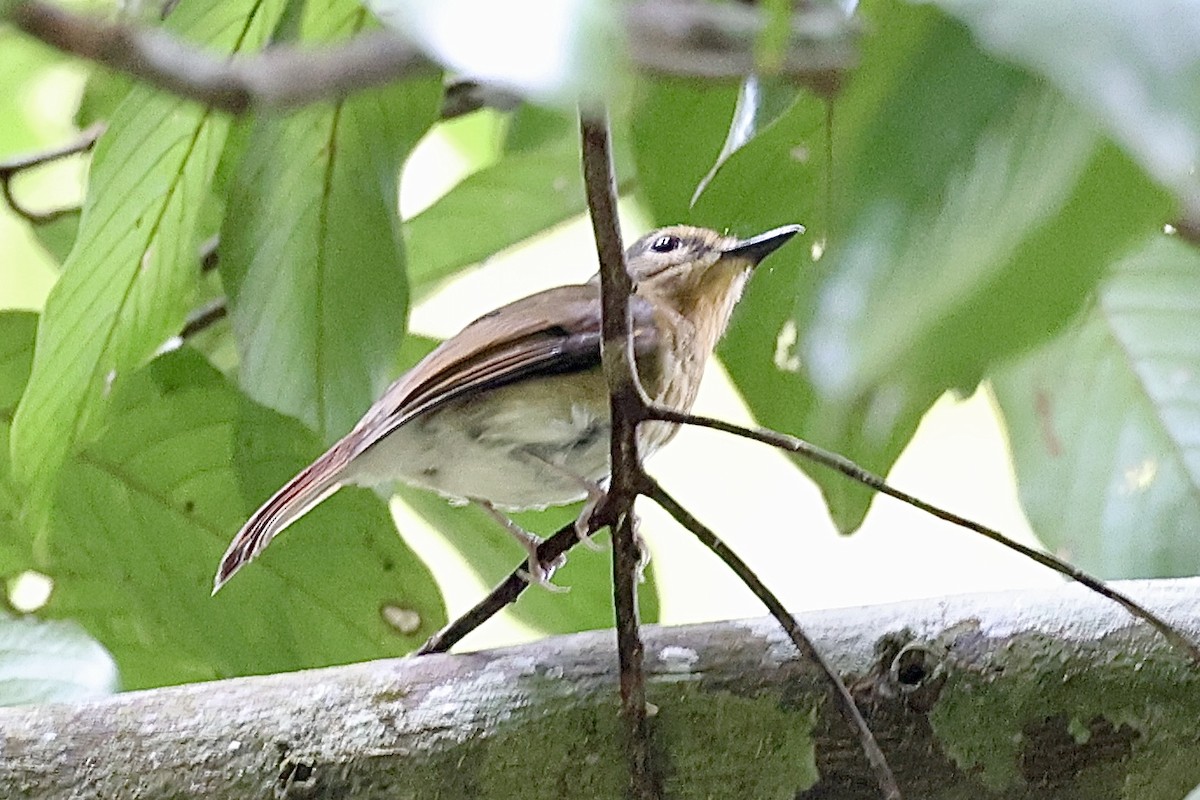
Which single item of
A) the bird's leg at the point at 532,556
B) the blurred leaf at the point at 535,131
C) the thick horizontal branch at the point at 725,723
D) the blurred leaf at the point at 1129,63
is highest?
the blurred leaf at the point at 1129,63

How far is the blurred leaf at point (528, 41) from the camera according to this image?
11.5 inches

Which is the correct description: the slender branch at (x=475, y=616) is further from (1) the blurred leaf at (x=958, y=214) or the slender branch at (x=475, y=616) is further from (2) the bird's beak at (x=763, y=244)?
(1) the blurred leaf at (x=958, y=214)

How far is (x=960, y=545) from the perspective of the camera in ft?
7.91

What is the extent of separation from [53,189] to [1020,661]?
153 cm

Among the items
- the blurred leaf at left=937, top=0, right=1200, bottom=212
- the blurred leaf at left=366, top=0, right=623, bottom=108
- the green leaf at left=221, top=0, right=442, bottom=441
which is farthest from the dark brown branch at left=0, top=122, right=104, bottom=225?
the blurred leaf at left=937, top=0, right=1200, bottom=212

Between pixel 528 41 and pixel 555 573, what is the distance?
1.04 meters

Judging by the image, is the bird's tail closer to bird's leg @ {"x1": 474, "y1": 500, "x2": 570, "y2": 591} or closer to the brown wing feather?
the brown wing feather

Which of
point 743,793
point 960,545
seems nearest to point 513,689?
point 743,793

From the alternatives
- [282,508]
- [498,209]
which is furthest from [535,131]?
[282,508]

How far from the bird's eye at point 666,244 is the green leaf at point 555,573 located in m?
0.34

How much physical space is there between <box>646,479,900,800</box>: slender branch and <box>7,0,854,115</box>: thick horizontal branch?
26cm

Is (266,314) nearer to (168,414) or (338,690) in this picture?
(168,414)

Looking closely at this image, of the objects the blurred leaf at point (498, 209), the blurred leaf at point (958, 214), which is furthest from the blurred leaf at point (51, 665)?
the blurred leaf at point (958, 214)

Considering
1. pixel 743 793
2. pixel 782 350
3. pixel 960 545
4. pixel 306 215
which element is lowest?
pixel 960 545
